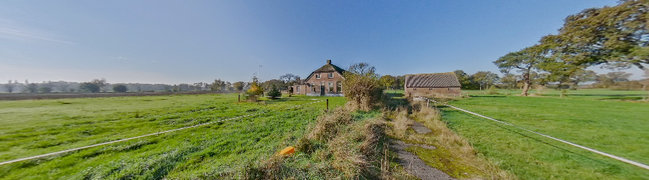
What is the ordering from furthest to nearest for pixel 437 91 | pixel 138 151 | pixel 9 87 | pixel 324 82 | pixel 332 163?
1. pixel 9 87
2. pixel 324 82
3. pixel 437 91
4. pixel 138 151
5. pixel 332 163

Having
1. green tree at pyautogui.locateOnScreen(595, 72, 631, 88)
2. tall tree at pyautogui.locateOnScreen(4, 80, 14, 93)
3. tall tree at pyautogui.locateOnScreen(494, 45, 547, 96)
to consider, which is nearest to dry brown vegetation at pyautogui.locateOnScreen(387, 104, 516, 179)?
green tree at pyautogui.locateOnScreen(595, 72, 631, 88)

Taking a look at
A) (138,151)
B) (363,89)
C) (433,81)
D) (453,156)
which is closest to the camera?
(453,156)

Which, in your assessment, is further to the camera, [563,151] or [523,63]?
[523,63]

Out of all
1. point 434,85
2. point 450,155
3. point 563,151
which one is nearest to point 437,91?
point 434,85

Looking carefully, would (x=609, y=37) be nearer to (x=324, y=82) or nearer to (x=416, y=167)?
(x=416, y=167)

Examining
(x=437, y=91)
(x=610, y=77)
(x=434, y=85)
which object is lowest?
(x=437, y=91)

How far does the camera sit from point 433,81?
28859 mm

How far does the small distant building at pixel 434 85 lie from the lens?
27.1 meters

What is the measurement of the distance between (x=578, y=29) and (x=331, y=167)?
9.29 meters

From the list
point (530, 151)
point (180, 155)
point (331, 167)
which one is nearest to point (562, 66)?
point (530, 151)

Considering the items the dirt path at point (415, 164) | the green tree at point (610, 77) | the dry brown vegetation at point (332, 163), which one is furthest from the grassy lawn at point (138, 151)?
the green tree at point (610, 77)

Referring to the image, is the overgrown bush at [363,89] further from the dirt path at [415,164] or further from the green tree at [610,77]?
the green tree at [610,77]

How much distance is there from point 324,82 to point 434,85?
18065mm

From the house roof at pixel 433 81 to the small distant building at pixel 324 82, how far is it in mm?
12983
